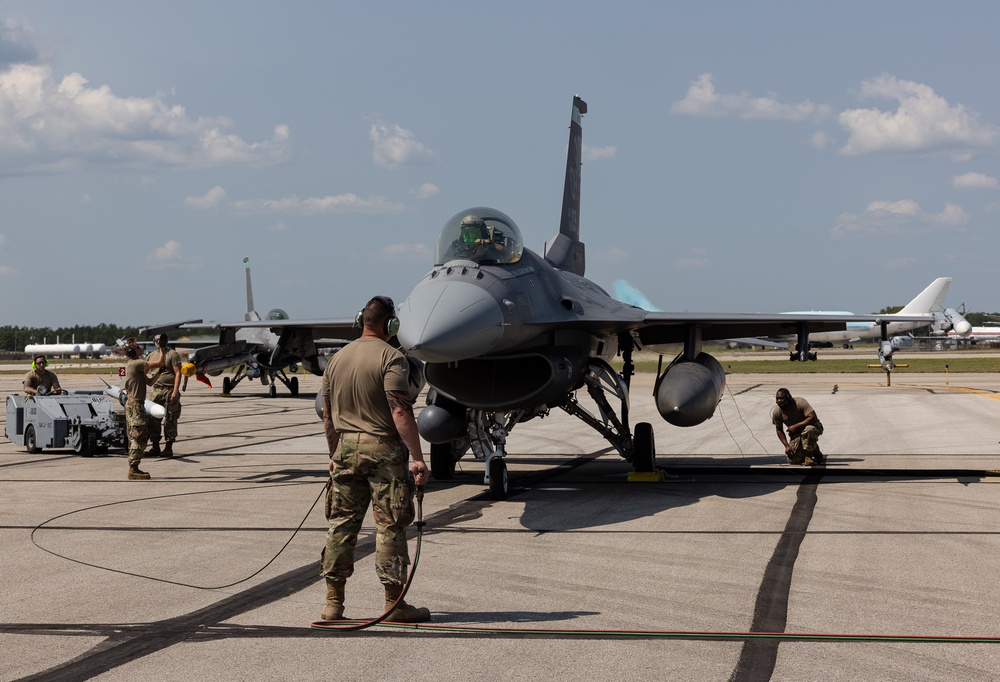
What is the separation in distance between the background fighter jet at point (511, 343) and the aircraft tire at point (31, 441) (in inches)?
327

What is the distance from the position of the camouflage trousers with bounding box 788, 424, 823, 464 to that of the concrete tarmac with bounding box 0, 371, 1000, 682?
40 cm

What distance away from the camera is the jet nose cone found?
10.0 meters

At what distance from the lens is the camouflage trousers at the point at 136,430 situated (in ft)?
45.4

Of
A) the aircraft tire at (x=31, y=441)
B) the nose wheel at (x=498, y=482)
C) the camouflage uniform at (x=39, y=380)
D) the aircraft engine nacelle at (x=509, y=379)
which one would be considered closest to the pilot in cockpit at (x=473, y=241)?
the aircraft engine nacelle at (x=509, y=379)

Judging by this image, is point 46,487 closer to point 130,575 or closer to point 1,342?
point 130,575

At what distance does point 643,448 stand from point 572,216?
5.28 metres

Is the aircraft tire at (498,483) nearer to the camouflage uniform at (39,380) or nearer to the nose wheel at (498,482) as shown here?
the nose wheel at (498,482)

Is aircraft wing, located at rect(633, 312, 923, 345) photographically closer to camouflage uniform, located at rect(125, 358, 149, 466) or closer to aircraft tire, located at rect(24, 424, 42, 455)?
camouflage uniform, located at rect(125, 358, 149, 466)

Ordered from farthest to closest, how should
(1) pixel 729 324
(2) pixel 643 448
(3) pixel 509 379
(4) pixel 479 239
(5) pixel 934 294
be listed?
(5) pixel 934 294, (1) pixel 729 324, (2) pixel 643 448, (3) pixel 509 379, (4) pixel 479 239

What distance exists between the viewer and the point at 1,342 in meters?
176

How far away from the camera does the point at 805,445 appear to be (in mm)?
15289

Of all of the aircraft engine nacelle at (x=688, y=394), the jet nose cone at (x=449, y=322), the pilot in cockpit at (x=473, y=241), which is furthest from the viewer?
the aircraft engine nacelle at (x=688, y=394)

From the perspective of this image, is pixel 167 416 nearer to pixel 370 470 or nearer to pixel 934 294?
→ pixel 370 470

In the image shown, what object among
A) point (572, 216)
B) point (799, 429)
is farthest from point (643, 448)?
point (572, 216)
